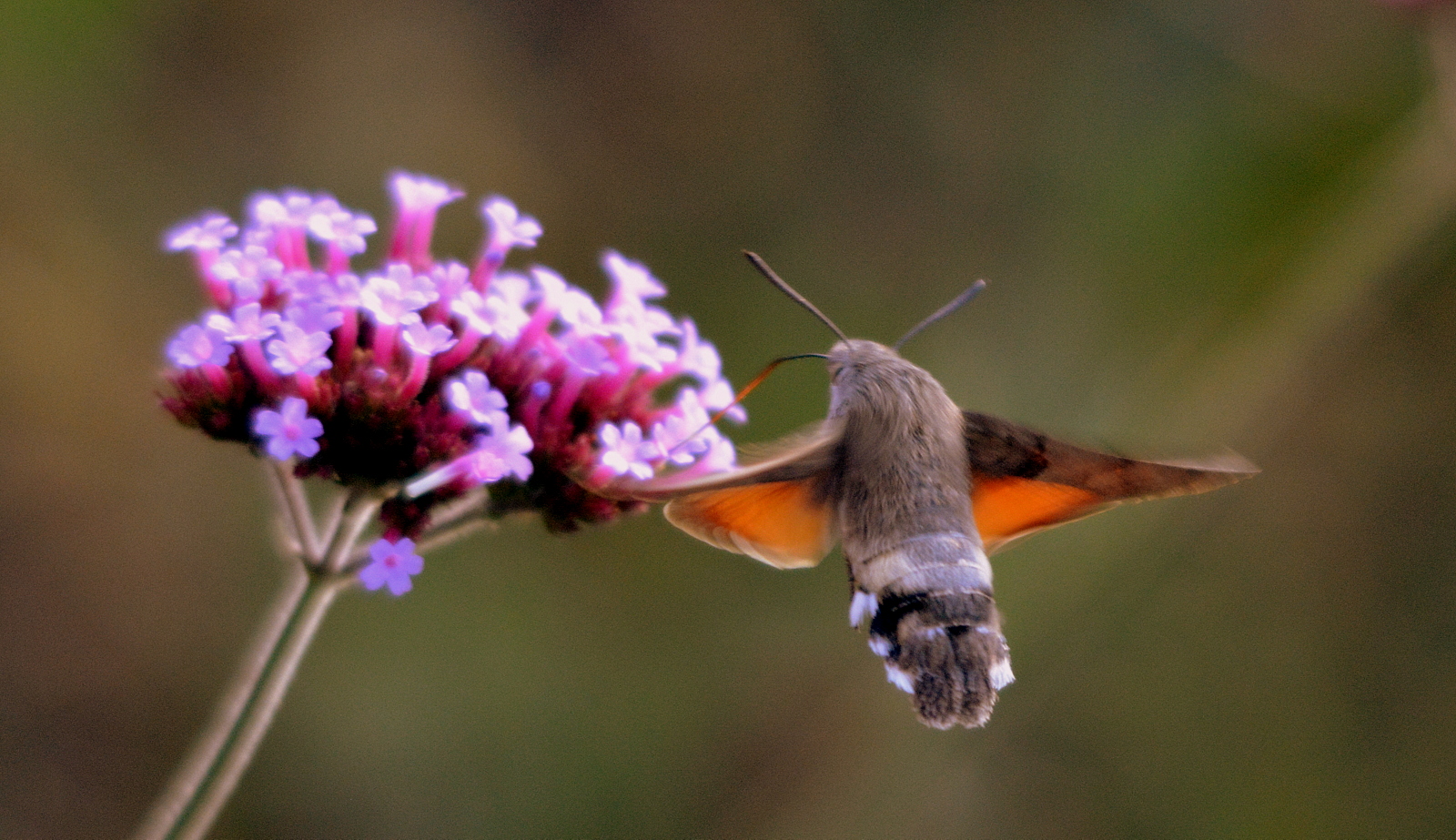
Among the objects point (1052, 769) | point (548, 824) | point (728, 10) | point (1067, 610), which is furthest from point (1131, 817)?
point (728, 10)

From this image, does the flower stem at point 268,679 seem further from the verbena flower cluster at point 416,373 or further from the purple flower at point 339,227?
the purple flower at point 339,227

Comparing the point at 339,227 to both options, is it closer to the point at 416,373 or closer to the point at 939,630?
the point at 416,373

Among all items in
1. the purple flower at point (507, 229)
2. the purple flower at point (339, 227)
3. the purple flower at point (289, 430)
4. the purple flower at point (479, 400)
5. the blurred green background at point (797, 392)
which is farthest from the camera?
the blurred green background at point (797, 392)

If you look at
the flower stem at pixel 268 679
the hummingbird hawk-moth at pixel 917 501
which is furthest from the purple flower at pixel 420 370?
the hummingbird hawk-moth at pixel 917 501

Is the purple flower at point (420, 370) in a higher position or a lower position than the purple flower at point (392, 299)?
lower


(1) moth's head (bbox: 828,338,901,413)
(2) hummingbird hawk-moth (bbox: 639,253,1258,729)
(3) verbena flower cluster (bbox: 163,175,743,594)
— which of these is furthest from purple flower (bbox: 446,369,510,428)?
(1) moth's head (bbox: 828,338,901,413)

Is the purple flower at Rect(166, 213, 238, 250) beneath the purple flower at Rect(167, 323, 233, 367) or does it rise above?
above

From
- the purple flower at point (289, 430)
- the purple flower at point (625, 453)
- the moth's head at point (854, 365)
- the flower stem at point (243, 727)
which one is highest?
the moth's head at point (854, 365)

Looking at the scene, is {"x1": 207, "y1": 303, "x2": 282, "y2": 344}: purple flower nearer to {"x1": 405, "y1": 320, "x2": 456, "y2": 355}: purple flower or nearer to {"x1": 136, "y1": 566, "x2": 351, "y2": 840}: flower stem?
{"x1": 405, "y1": 320, "x2": 456, "y2": 355}: purple flower
